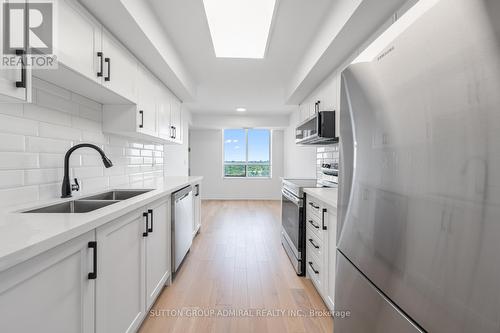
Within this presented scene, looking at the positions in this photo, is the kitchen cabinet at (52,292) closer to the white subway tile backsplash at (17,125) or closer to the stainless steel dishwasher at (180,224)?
the white subway tile backsplash at (17,125)

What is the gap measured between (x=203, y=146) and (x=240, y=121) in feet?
4.79

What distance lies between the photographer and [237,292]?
6.83ft

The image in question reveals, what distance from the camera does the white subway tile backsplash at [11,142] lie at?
4.09 feet

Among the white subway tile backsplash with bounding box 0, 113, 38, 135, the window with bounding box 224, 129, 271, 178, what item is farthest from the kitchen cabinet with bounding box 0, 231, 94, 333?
the window with bounding box 224, 129, 271, 178

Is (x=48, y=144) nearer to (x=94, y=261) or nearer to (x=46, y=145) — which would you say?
(x=46, y=145)

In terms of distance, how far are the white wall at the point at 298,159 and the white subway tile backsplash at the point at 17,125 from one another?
11.8 feet

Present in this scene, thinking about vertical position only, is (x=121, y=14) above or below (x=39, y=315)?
above

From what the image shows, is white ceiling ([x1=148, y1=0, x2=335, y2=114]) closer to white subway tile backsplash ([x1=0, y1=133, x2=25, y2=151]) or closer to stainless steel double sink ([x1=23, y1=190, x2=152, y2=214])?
white subway tile backsplash ([x1=0, y1=133, x2=25, y2=151])

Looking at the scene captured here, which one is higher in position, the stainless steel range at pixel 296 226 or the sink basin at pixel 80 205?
the sink basin at pixel 80 205

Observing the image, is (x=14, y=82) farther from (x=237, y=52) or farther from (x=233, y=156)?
(x=233, y=156)

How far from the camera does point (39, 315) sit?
773 mm

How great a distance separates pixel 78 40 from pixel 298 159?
4.33 m

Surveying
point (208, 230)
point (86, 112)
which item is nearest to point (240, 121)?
point (208, 230)

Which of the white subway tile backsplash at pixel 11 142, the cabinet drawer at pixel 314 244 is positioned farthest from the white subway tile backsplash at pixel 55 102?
the cabinet drawer at pixel 314 244
